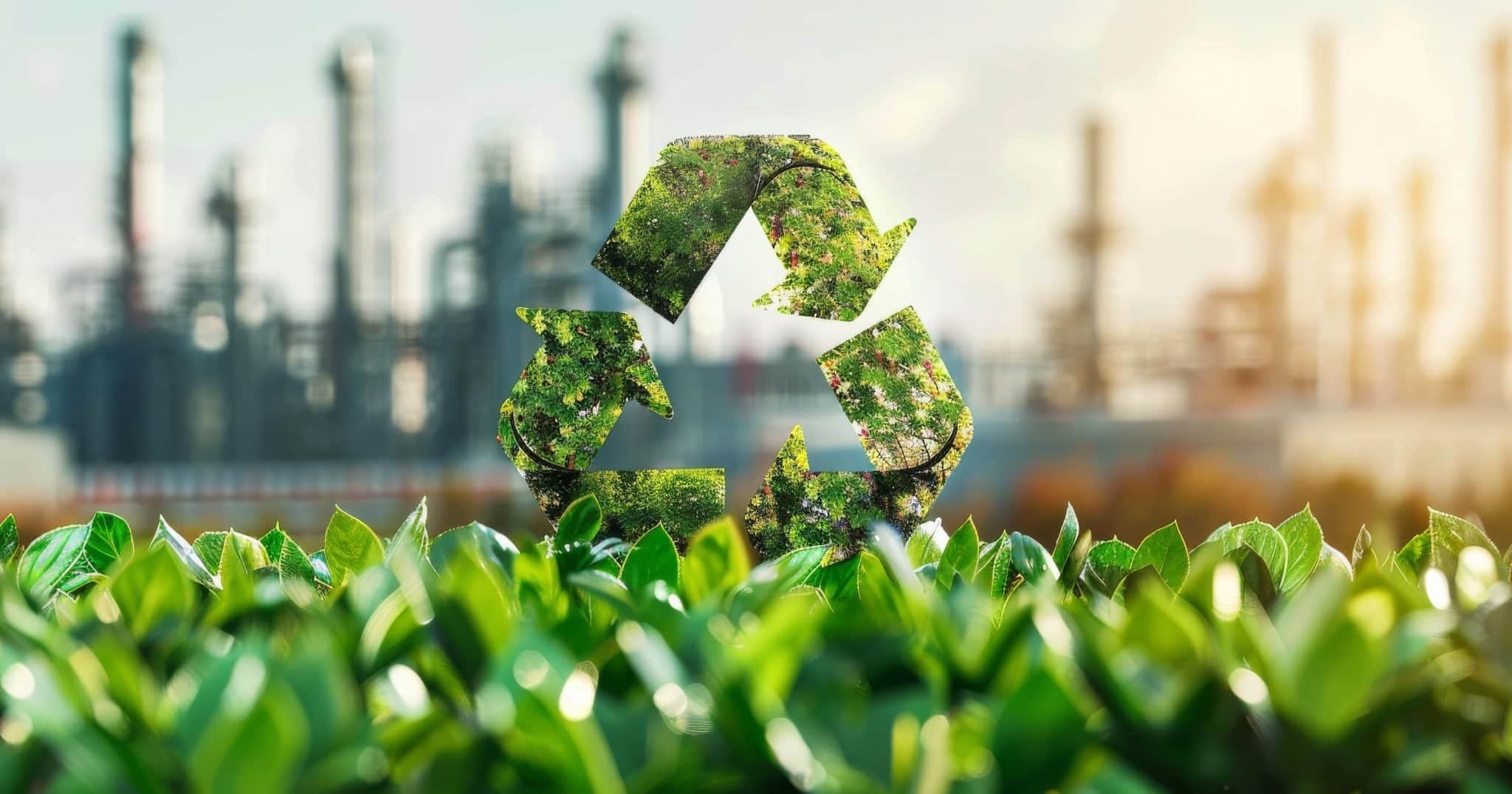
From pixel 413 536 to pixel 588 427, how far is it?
30 centimetres

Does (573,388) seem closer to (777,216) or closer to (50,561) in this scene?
(777,216)

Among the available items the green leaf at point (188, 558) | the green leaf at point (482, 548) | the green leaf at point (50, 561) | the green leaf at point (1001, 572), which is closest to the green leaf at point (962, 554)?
the green leaf at point (1001, 572)

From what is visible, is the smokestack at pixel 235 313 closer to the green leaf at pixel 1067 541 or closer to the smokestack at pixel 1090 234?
the smokestack at pixel 1090 234

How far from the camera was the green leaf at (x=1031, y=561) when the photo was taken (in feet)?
3.26

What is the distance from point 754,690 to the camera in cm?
59

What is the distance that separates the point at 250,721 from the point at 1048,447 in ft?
41.5

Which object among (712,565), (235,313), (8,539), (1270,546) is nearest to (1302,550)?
(1270,546)

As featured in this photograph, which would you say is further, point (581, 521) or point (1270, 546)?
point (581, 521)

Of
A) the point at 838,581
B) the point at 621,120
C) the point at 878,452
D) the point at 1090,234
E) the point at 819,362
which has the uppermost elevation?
the point at 621,120

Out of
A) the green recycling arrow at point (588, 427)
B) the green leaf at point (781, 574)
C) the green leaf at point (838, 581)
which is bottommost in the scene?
the green leaf at point (838, 581)

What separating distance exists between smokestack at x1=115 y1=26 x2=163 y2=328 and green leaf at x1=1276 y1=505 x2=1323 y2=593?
15212 millimetres

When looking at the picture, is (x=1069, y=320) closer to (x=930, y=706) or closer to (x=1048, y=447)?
(x=1048, y=447)

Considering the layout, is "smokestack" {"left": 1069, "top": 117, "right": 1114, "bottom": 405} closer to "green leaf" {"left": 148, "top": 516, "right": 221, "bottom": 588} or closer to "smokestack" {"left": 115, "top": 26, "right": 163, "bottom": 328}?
"smokestack" {"left": 115, "top": 26, "right": 163, "bottom": 328}

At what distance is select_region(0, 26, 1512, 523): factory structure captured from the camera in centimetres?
1277
